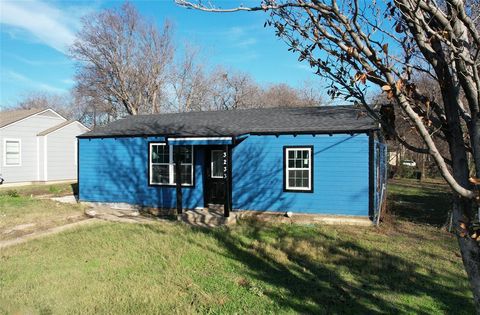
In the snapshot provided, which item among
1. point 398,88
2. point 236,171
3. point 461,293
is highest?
point 398,88

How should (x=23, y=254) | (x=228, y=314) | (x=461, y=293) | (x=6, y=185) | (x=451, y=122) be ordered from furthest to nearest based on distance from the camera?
(x=6, y=185)
(x=23, y=254)
(x=461, y=293)
(x=228, y=314)
(x=451, y=122)

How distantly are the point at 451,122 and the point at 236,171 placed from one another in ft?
31.9

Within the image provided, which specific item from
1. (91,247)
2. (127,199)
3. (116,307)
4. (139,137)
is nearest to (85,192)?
(127,199)

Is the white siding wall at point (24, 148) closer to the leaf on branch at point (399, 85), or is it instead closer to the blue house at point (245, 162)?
the blue house at point (245, 162)

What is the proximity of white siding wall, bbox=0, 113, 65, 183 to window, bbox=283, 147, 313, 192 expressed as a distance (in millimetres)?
17737

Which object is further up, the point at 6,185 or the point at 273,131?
the point at 273,131

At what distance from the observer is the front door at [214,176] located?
512 inches

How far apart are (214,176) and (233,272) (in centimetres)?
670

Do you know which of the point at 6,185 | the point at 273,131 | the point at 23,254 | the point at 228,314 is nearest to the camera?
the point at 228,314

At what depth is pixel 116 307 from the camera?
4.97 m

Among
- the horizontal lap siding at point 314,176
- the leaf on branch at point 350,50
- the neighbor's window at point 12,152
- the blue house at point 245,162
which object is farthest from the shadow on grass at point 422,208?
the neighbor's window at point 12,152

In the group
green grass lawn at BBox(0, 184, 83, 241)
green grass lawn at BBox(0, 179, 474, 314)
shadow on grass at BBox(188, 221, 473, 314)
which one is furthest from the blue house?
shadow on grass at BBox(188, 221, 473, 314)

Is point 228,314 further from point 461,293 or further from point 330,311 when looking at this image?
point 461,293

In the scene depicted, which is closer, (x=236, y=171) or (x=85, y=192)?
(x=236, y=171)
